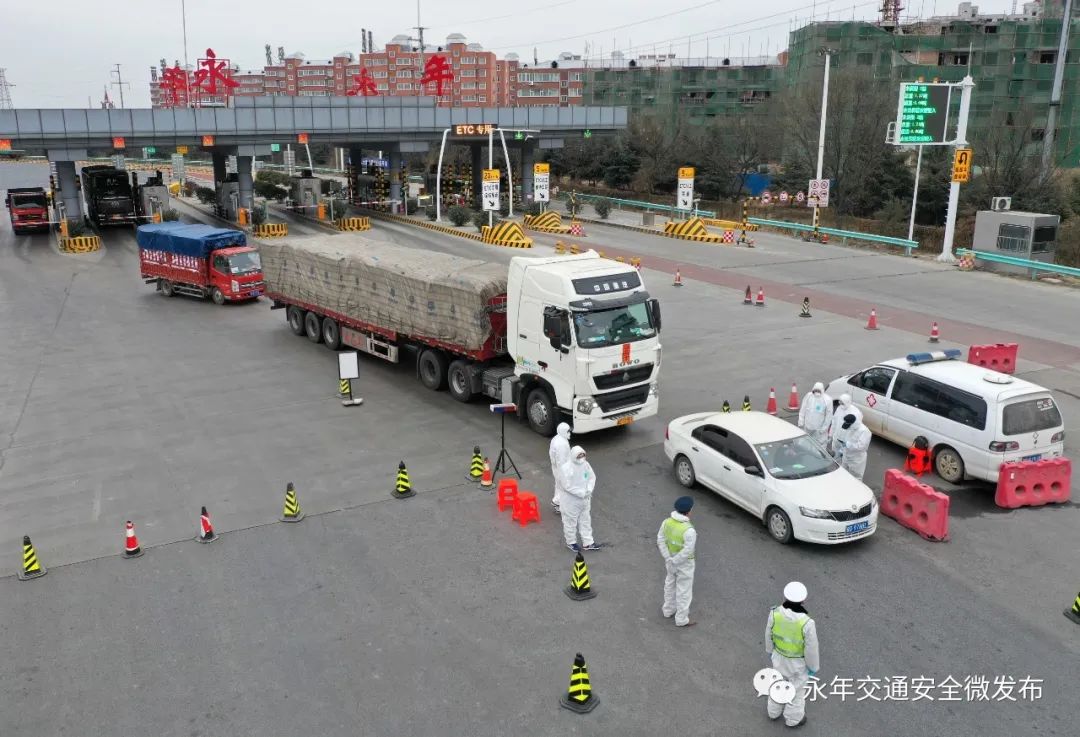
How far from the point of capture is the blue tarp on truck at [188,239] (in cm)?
2789

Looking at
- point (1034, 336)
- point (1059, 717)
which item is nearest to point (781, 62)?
point (1034, 336)

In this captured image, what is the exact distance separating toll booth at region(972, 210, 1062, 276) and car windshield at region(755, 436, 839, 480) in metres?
24.5

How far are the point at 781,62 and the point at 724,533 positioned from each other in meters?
101

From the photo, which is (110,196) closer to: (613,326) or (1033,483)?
(613,326)

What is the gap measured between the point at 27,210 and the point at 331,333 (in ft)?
110

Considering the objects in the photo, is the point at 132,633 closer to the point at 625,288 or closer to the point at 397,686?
the point at 397,686

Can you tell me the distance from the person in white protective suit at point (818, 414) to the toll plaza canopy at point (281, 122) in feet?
120

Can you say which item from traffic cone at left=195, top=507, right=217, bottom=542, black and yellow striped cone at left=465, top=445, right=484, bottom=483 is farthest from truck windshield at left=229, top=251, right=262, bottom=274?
traffic cone at left=195, top=507, right=217, bottom=542

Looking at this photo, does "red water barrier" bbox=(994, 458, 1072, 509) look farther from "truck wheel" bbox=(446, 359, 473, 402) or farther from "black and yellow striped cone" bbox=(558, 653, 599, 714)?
"truck wheel" bbox=(446, 359, 473, 402)

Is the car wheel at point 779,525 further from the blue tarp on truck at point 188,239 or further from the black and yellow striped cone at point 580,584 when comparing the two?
the blue tarp on truck at point 188,239

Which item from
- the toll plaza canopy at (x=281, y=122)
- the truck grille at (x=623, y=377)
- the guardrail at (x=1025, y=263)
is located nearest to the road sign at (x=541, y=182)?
the toll plaza canopy at (x=281, y=122)

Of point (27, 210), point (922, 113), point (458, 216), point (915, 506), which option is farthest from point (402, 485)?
point (27, 210)

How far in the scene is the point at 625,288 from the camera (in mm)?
15070

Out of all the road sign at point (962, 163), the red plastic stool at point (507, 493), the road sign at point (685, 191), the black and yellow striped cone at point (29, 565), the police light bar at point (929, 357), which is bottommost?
the black and yellow striped cone at point (29, 565)
